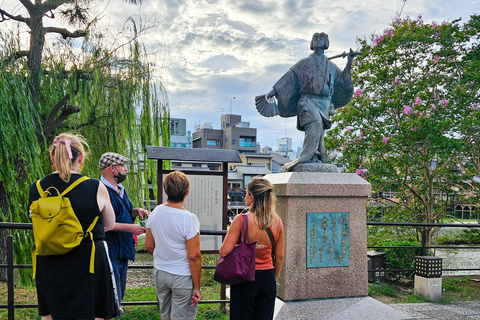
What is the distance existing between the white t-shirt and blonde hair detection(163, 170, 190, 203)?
0.08m

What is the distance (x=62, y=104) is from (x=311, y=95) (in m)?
4.61

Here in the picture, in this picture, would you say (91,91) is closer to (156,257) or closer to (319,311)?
(156,257)

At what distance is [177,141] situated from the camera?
1938 inches

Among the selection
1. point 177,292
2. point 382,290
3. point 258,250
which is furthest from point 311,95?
point 382,290

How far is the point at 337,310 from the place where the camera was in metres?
3.63

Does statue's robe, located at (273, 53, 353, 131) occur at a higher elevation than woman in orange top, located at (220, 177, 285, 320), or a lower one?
higher

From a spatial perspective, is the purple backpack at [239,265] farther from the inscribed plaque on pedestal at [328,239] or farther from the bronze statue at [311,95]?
the bronze statue at [311,95]

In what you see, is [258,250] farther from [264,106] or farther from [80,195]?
[264,106]

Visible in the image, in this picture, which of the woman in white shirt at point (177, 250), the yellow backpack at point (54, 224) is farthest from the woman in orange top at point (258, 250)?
the yellow backpack at point (54, 224)

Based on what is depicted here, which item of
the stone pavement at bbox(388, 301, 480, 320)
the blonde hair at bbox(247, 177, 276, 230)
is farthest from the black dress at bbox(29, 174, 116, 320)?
the stone pavement at bbox(388, 301, 480, 320)

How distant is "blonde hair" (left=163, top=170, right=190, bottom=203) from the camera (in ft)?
8.25

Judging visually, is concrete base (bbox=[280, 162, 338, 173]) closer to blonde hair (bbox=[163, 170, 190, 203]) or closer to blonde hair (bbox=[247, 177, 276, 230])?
blonde hair (bbox=[247, 177, 276, 230])

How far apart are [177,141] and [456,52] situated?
140ft

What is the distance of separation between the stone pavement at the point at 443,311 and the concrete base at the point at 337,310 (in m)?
0.80
